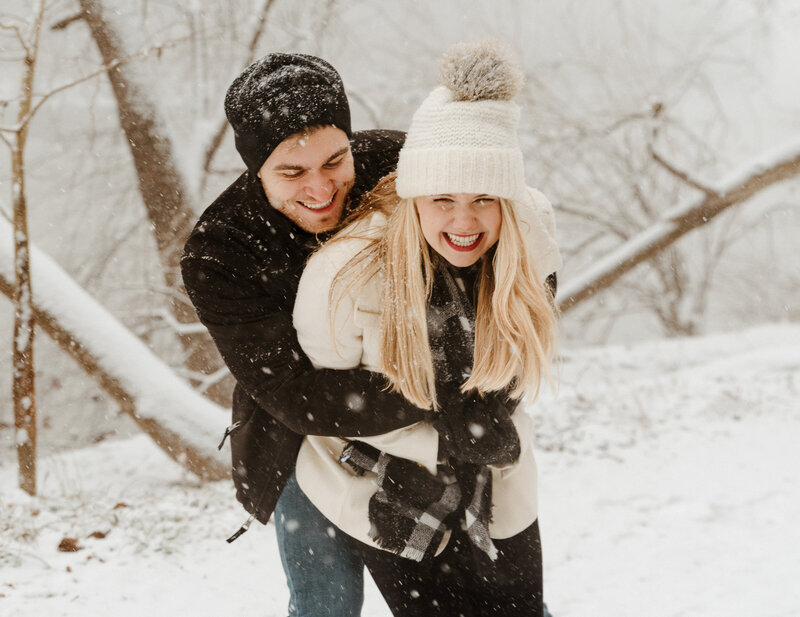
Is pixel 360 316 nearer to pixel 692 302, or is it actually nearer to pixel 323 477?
pixel 323 477

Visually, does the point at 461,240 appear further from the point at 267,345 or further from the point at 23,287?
the point at 23,287

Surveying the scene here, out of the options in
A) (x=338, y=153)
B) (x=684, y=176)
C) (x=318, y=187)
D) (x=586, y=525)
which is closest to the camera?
(x=318, y=187)

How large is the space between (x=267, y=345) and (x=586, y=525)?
2.71 m

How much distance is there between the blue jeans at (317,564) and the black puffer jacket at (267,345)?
10 cm

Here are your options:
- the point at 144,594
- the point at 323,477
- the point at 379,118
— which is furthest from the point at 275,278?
the point at 379,118

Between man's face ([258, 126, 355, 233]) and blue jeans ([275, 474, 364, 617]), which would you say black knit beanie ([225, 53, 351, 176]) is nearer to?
man's face ([258, 126, 355, 233])

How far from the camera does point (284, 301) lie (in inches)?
77.4

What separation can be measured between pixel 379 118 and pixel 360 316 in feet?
17.1

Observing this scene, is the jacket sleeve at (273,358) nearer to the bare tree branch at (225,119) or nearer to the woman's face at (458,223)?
the woman's face at (458,223)

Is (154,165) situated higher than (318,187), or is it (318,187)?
(154,165)

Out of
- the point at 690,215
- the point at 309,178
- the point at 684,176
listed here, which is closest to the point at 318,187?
the point at 309,178

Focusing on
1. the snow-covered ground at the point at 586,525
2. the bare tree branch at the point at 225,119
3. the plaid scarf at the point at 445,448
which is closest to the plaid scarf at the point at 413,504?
the plaid scarf at the point at 445,448

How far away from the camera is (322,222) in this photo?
202 centimetres

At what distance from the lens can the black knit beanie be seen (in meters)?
1.98
